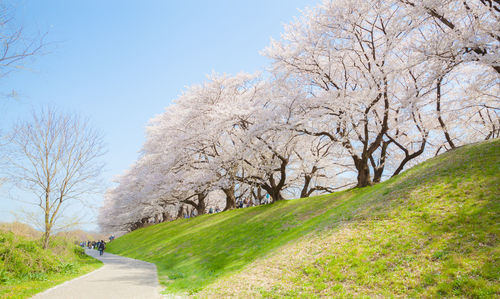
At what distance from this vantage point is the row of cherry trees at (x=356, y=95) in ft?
49.4

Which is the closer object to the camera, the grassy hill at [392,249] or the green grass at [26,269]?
the grassy hill at [392,249]

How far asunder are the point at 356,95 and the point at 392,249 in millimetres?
12641

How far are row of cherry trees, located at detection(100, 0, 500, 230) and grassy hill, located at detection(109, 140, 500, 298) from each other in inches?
192

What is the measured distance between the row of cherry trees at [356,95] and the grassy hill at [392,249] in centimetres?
489

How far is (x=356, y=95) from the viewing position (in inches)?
778

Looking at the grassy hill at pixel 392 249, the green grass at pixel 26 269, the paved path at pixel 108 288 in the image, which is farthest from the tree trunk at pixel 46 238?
the grassy hill at pixel 392 249

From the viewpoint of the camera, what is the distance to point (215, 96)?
31578 mm

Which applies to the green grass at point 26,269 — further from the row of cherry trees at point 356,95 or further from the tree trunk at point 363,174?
the tree trunk at point 363,174

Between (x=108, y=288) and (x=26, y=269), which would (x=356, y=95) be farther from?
(x=26, y=269)

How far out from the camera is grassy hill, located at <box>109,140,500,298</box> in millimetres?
7785

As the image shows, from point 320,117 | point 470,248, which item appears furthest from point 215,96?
point 470,248

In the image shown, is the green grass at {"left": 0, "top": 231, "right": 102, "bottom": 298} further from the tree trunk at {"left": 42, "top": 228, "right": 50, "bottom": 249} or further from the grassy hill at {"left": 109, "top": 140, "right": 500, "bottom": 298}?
the grassy hill at {"left": 109, "top": 140, "right": 500, "bottom": 298}

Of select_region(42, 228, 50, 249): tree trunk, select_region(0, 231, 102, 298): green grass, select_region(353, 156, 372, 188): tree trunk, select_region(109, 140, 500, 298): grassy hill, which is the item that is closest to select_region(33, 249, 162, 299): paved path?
select_region(0, 231, 102, 298): green grass

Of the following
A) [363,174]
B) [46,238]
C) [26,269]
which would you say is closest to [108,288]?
[26,269]
